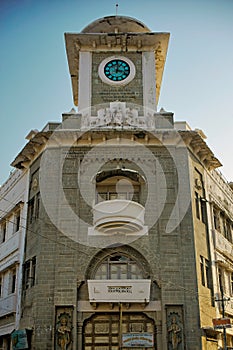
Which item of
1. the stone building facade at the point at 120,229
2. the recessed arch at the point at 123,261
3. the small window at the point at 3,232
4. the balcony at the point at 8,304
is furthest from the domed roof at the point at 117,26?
the balcony at the point at 8,304

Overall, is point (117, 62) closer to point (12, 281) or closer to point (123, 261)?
point (123, 261)

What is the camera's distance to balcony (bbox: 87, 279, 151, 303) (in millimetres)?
17703

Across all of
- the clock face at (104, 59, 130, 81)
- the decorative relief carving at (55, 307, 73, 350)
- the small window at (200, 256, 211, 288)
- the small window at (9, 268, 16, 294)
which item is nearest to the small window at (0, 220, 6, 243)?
the small window at (9, 268, 16, 294)

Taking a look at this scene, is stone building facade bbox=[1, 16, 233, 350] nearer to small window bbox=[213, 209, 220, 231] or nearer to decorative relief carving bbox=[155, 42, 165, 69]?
small window bbox=[213, 209, 220, 231]

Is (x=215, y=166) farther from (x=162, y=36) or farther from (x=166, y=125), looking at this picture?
(x=162, y=36)

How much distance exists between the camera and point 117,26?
24.8 m

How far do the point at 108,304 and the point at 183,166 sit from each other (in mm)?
6695

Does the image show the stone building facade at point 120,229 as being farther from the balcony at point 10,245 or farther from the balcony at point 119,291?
the balcony at point 10,245

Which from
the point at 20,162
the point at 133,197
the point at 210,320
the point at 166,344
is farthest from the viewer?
the point at 20,162

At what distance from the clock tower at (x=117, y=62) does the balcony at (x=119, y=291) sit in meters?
8.63

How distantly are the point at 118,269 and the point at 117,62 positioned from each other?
10680mm

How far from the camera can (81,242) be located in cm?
1872

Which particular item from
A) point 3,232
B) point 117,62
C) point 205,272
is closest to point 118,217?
point 205,272

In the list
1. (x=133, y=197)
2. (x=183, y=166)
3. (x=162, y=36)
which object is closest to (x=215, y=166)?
(x=183, y=166)
